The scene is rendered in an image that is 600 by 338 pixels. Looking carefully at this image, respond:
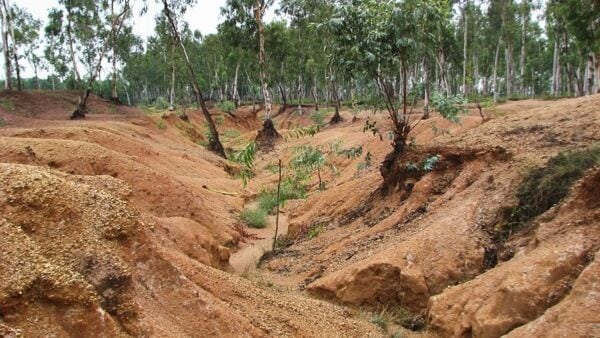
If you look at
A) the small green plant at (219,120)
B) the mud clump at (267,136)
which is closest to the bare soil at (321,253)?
the mud clump at (267,136)

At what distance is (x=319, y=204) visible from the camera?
10.9 metres

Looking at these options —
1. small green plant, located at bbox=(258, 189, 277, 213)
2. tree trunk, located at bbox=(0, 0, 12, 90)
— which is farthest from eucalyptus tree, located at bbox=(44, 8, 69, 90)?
small green plant, located at bbox=(258, 189, 277, 213)

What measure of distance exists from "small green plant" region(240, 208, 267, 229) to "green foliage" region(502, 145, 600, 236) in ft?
21.5

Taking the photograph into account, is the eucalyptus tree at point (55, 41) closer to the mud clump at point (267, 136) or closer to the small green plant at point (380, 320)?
the mud clump at point (267, 136)

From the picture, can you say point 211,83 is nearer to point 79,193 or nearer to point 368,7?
point 368,7

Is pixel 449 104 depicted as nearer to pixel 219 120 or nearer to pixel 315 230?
pixel 315 230

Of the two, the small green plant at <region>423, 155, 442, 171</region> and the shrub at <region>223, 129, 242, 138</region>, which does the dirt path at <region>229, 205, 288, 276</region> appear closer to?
the small green plant at <region>423, 155, 442, 171</region>

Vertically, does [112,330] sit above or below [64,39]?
below

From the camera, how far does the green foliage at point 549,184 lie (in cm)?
549

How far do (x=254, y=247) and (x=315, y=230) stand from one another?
124 cm

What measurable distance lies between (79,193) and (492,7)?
38385mm

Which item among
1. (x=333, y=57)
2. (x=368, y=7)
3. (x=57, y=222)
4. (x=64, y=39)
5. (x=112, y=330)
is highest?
(x=64, y=39)

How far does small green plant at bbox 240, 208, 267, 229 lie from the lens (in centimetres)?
1159

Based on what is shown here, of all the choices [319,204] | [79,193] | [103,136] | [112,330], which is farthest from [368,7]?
[103,136]
